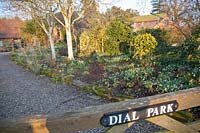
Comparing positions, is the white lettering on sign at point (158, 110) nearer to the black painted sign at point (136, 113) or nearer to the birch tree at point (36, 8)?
the black painted sign at point (136, 113)

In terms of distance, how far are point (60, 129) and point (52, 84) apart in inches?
327

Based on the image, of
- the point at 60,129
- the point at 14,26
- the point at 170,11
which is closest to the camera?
the point at 60,129

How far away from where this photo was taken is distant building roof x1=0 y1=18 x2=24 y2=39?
4140cm

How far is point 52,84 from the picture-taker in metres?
10.1

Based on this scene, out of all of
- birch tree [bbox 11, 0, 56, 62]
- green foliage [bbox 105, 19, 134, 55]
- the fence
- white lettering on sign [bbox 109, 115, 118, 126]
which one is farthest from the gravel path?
green foliage [bbox 105, 19, 134, 55]

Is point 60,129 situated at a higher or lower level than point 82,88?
higher

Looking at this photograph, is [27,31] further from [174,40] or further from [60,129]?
[60,129]

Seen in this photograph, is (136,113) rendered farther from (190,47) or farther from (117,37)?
(117,37)

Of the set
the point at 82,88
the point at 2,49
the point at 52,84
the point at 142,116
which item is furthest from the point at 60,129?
the point at 2,49

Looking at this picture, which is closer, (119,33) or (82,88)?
(82,88)

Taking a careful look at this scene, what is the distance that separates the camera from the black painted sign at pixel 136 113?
2168 millimetres

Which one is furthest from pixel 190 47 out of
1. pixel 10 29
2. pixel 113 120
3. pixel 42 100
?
pixel 10 29

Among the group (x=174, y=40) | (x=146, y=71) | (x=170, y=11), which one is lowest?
(x=146, y=71)

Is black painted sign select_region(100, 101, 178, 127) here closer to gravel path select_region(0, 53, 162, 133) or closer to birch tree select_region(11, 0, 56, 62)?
gravel path select_region(0, 53, 162, 133)
